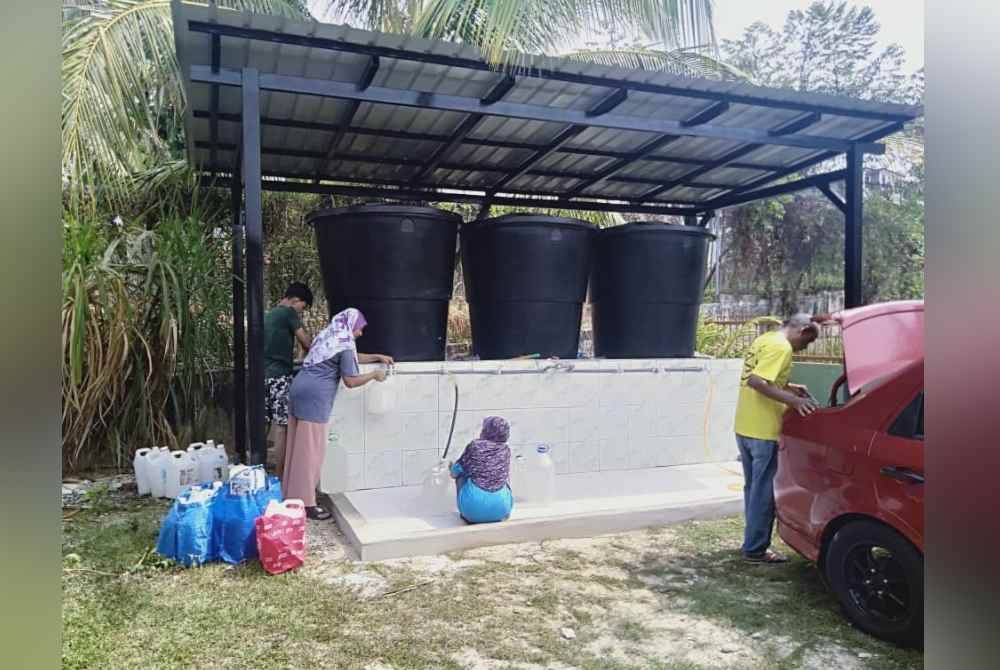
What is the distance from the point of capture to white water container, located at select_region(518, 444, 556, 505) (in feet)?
16.3

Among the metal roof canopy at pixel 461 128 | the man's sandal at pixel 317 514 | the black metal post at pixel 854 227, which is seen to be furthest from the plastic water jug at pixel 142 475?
the black metal post at pixel 854 227

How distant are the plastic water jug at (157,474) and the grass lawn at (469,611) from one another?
36.6 inches

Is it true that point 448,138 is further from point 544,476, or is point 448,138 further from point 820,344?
point 820,344

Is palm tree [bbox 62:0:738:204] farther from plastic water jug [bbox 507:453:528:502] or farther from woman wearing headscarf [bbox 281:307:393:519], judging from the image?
plastic water jug [bbox 507:453:528:502]

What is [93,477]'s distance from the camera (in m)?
5.92

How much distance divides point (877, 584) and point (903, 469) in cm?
60

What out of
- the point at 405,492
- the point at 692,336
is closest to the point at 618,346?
the point at 692,336

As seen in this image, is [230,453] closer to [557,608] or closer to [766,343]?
[557,608]

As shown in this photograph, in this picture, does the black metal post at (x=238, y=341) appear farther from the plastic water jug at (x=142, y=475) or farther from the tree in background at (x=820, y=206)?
the tree in background at (x=820, y=206)

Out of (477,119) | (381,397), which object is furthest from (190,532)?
(477,119)

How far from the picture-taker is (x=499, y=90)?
16.0ft

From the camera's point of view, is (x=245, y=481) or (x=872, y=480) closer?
(x=872, y=480)

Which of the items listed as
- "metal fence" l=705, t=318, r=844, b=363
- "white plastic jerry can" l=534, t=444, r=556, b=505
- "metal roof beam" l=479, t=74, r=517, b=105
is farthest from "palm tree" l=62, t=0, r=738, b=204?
"metal fence" l=705, t=318, r=844, b=363

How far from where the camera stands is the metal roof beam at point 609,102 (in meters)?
4.91
